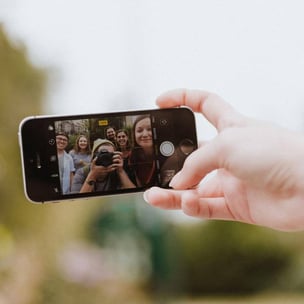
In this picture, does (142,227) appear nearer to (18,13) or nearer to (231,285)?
(231,285)

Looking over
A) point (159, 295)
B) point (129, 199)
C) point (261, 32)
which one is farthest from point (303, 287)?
point (261, 32)

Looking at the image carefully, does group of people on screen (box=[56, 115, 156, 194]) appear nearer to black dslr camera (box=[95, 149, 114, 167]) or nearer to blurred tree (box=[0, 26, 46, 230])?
black dslr camera (box=[95, 149, 114, 167])

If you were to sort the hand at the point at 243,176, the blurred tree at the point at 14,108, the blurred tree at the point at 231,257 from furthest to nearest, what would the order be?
1. the blurred tree at the point at 231,257
2. the blurred tree at the point at 14,108
3. the hand at the point at 243,176

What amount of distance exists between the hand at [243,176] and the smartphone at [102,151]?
5 centimetres

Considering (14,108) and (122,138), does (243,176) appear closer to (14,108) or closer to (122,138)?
(122,138)

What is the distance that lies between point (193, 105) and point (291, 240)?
132cm

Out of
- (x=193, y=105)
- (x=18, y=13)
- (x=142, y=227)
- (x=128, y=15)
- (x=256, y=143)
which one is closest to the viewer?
(x=256, y=143)

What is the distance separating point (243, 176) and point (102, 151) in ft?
0.67

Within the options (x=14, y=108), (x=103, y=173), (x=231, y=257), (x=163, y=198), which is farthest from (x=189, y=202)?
(x=231, y=257)

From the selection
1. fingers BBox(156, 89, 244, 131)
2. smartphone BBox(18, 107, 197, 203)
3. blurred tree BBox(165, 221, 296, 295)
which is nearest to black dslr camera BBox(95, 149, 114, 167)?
smartphone BBox(18, 107, 197, 203)

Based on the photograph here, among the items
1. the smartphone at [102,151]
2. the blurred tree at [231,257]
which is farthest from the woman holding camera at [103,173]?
the blurred tree at [231,257]

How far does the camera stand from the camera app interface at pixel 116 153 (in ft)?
2.86

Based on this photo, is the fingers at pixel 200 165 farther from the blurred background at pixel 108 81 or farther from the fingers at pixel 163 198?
the blurred background at pixel 108 81

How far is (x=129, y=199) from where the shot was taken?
79.1 inches
